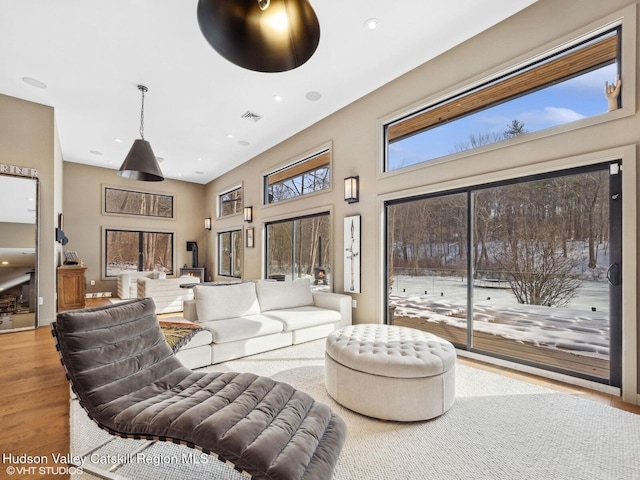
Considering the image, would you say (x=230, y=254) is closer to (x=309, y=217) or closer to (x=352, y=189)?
(x=309, y=217)

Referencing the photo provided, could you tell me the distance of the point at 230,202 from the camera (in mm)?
8648

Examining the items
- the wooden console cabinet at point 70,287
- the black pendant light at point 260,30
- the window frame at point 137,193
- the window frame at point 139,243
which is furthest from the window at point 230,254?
the black pendant light at point 260,30

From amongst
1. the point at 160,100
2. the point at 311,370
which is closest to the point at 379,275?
the point at 311,370

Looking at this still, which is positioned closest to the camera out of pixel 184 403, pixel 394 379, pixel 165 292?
pixel 184 403

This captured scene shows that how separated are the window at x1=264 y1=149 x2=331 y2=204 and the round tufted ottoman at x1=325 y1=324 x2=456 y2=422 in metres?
3.43

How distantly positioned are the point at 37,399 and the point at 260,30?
11.0 ft

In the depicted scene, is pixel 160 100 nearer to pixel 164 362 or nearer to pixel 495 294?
pixel 164 362

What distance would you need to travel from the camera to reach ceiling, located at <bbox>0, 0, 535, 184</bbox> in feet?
9.80

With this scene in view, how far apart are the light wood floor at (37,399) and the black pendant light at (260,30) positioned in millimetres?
2421

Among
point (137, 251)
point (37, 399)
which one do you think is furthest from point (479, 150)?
point (137, 251)

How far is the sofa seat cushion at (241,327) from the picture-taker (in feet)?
10.7

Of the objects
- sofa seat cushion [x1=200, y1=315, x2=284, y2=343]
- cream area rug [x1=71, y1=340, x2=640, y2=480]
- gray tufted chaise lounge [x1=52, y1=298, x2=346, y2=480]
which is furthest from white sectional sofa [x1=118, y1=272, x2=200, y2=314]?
gray tufted chaise lounge [x1=52, y1=298, x2=346, y2=480]

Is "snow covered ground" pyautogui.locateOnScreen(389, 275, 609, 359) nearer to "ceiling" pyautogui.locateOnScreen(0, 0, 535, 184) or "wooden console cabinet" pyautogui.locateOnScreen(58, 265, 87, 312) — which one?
"ceiling" pyautogui.locateOnScreen(0, 0, 535, 184)

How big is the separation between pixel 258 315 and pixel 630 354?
3.66 m
